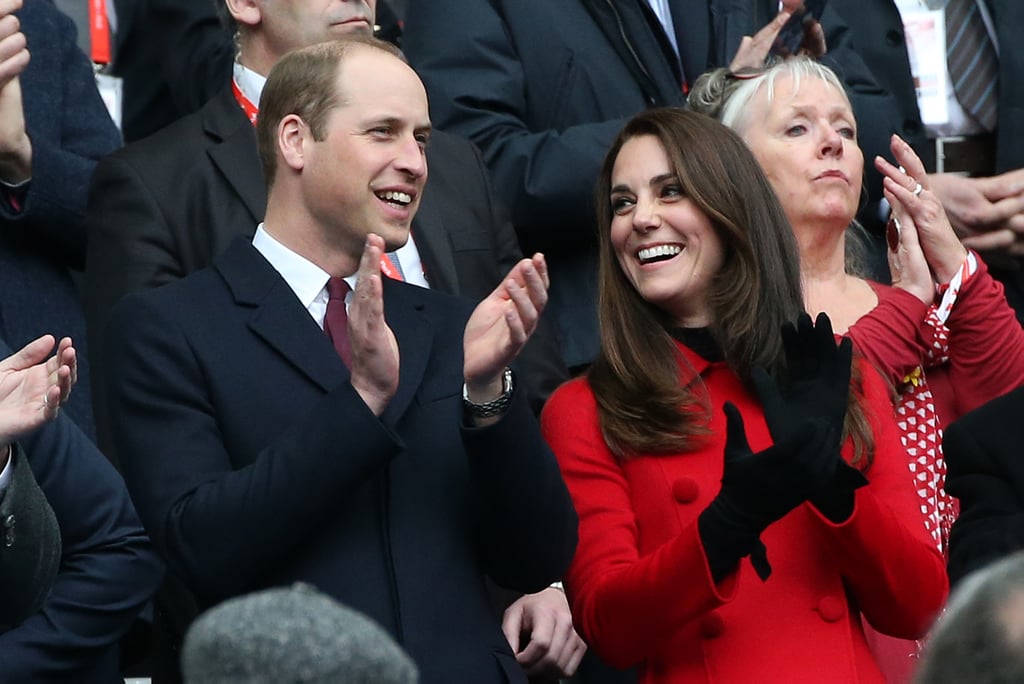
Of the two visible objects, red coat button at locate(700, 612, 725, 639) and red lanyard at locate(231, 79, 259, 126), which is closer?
red coat button at locate(700, 612, 725, 639)

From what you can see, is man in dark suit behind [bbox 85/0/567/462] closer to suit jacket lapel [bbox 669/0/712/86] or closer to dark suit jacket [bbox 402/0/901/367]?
dark suit jacket [bbox 402/0/901/367]

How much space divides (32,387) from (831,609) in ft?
5.34

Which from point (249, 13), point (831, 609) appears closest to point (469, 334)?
point (831, 609)

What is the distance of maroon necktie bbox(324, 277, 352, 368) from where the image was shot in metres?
3.83

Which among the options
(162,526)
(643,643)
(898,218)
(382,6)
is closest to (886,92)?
(898,218)

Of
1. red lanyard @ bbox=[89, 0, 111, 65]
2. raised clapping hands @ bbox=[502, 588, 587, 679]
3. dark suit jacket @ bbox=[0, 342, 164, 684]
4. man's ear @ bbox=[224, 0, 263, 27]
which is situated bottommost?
raised clapping hands @ bbox=[502, 588, 587, 679]

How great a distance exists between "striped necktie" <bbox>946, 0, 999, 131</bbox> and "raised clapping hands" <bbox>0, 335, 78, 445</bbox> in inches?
140

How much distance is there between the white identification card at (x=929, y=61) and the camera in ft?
19.7

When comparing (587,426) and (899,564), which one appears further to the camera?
(587,426)

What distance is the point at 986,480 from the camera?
12.2 feet

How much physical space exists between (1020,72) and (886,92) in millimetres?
477

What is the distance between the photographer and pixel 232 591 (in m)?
3.52

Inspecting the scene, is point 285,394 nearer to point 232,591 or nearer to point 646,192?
point 232,591

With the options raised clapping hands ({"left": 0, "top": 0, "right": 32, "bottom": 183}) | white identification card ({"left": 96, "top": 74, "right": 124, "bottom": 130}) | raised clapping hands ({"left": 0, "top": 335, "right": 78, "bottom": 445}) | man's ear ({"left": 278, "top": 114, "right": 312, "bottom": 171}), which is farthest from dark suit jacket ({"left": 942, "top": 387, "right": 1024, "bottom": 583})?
white identification card ({"left": 96, "top": 74, "right": 124, "bottom": 130})
